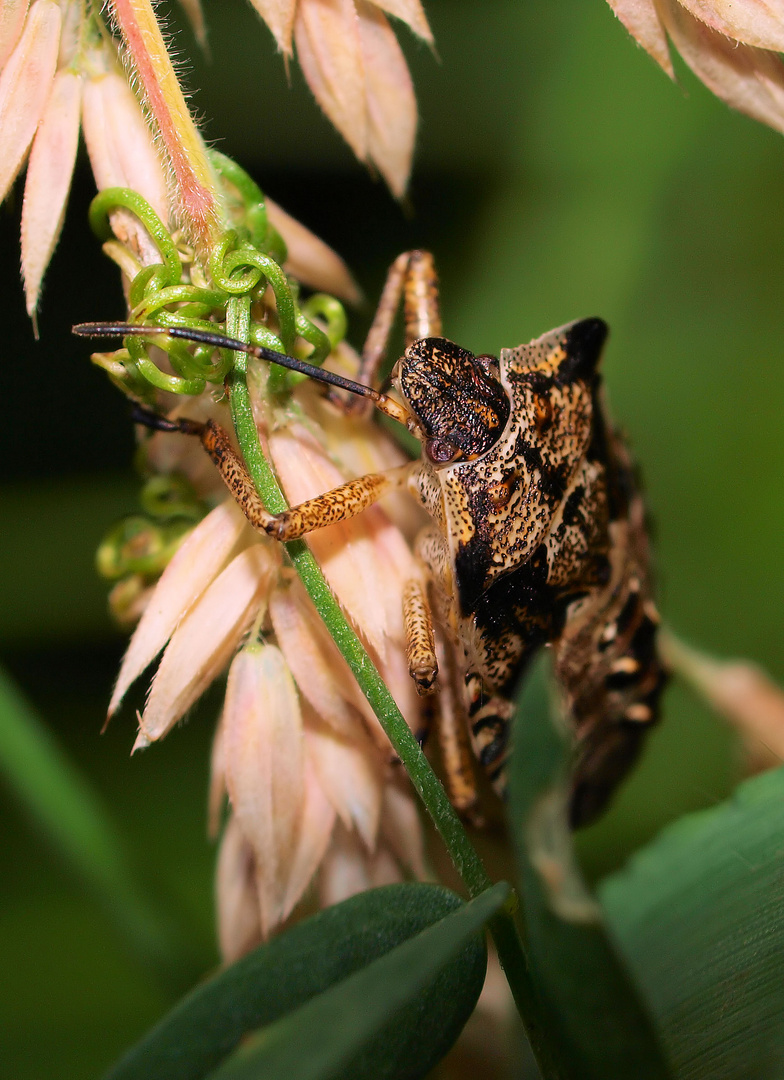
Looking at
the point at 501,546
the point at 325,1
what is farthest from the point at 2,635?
the point at 325,1

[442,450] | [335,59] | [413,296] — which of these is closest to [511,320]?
[413,296]

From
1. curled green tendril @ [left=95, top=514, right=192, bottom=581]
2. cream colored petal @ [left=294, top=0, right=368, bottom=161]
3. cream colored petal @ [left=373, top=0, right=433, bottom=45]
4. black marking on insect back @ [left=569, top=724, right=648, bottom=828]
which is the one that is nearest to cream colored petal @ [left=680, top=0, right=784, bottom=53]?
cream colored petal @ [left=373, top=0, right=433, bottom=45]

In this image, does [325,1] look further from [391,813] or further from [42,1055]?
[42,1055]

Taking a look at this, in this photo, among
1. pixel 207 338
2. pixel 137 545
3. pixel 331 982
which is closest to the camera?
pixel 331 982

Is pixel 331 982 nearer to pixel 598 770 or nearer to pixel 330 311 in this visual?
pixel 330 311

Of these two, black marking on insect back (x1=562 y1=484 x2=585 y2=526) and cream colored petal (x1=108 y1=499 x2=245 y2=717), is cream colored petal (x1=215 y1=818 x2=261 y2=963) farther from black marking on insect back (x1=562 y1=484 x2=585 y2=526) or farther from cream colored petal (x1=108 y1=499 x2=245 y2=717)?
black marking on insect back (x1=562 y1=484 x2=585 y2=526)

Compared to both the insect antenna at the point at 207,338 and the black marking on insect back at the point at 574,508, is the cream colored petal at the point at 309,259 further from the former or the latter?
the black marking on insect back at the point at 574,508
